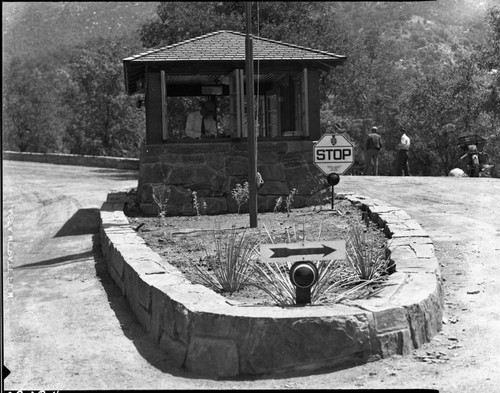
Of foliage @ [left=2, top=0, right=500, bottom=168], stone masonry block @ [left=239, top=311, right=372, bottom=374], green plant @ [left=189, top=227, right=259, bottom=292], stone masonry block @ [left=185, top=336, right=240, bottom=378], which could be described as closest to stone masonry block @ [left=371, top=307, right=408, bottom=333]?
stone masonry block @ [left=239, top=311, right=372, bottom=374]

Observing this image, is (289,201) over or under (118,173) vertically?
over

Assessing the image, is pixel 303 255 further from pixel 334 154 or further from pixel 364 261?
pixel 334 154

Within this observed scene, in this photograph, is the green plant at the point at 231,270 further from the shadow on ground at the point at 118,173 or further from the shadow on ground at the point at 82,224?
the shadow on ground at the point at 118,173

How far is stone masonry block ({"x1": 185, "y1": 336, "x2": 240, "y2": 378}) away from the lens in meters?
4.81

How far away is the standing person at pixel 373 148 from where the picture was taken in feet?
59.6

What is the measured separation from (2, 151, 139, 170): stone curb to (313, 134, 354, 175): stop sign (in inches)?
A: 674

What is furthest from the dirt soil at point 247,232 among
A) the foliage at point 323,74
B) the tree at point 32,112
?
the tree at point 32,112

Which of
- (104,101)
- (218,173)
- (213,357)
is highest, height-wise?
(104,101)

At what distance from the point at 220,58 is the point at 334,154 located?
3.51m

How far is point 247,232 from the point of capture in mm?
8789

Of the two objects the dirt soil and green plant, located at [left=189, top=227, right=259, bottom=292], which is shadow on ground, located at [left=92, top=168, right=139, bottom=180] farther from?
green plant, located at [left=189, top=227, right=259, bottom=292]

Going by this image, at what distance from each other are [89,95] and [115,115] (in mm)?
1628

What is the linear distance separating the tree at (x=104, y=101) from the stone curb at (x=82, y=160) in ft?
15.9

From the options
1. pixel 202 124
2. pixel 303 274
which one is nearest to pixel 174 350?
pixel 303 274
